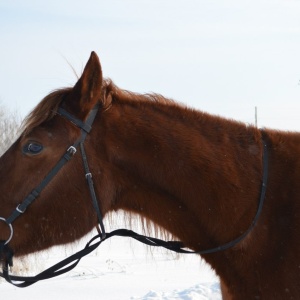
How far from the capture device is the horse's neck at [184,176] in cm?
310

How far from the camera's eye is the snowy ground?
8157 millimetres

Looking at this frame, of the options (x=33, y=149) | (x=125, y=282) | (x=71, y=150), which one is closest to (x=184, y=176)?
(x=71, y=150)

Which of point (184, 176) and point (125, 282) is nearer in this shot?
point (184, 176)

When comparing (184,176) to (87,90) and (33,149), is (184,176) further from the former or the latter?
(33,149)

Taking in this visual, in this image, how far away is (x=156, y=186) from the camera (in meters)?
3.13

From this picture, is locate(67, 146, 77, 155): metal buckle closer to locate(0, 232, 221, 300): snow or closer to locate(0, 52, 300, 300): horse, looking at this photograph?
locate(0, 52, 300, 300): horse

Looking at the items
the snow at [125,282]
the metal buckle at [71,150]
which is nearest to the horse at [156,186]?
the metal buckle at [71,150]

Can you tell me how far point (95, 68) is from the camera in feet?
10.0

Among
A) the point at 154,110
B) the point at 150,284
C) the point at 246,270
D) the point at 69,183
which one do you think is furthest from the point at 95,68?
the point at 150,284

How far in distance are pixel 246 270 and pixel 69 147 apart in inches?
46.9

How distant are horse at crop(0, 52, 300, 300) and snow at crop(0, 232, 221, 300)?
11.9ft

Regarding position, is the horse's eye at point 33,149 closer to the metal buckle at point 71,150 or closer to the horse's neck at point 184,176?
the metal buckle at point 71,150

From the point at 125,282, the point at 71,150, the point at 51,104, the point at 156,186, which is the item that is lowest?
the point at 125,282

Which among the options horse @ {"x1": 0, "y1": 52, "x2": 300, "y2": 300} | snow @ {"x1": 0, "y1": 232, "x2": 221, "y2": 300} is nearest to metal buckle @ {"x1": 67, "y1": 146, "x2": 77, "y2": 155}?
horse @ {"x1": 0, "y1": 52, "x2": 300, "y2": 300}
